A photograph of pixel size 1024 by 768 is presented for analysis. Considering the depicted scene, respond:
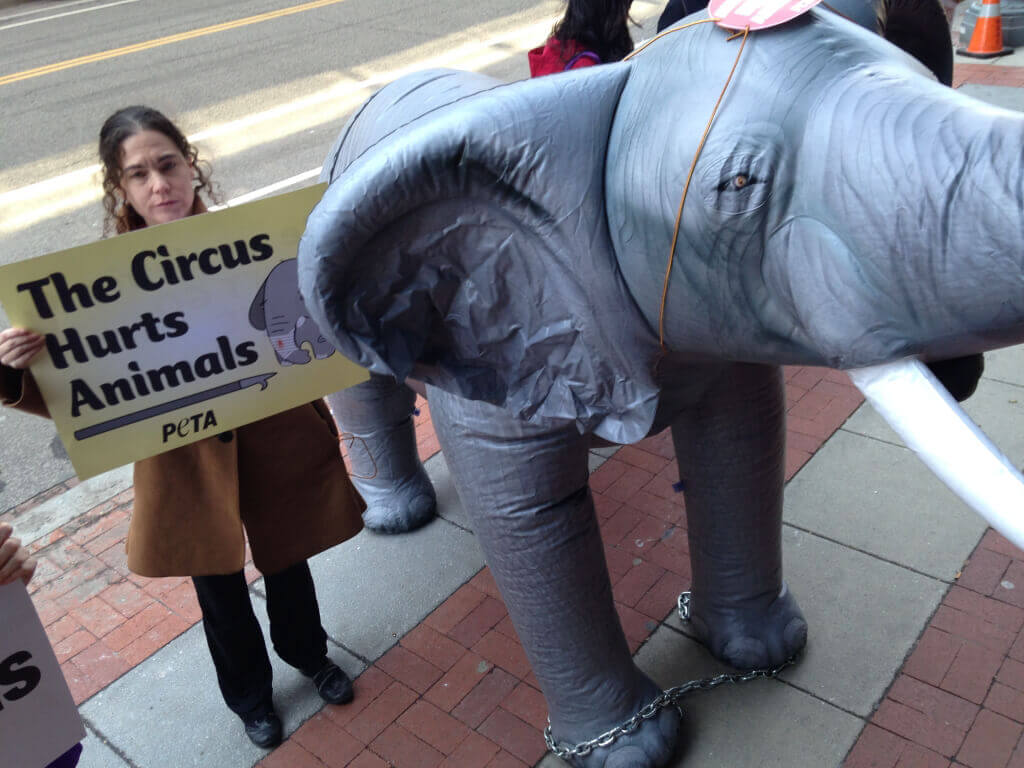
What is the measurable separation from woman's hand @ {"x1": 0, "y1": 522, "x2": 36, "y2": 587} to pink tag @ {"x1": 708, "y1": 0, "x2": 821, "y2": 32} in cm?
172

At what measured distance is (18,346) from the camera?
2.13 m

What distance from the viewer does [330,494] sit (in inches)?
112

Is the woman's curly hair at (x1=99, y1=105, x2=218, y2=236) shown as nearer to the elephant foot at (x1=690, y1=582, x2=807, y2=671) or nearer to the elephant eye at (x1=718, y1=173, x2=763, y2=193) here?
the elephant eye at (x1=718, y1=173, x2=763, y2=193)

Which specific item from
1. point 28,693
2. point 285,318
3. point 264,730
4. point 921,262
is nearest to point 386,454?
point 264,730

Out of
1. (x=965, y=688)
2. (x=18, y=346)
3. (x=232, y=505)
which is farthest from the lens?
(x=965, y=688)

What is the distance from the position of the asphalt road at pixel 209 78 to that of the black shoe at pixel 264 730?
2.28 m

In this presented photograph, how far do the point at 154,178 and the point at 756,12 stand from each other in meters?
1.63

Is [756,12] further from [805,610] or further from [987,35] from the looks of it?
[987,35]

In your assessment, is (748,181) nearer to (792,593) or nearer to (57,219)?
(792,593)

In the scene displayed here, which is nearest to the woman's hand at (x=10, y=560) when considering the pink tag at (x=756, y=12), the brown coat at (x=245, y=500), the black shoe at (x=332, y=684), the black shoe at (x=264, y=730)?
the brown coat at (x=245, y=500)

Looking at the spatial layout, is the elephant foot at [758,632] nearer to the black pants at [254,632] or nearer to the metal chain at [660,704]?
the metal chain at [660,704]

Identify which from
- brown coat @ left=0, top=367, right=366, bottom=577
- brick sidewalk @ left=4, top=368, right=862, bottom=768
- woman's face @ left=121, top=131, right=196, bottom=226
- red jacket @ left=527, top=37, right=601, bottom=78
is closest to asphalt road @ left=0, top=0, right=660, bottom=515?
brick sidewalk @ left=4, top=368, right=862, bottom=768

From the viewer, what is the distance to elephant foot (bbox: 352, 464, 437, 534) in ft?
12.6

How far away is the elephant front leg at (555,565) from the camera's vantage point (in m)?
2.23
